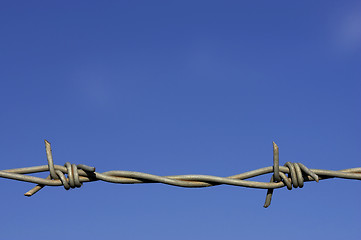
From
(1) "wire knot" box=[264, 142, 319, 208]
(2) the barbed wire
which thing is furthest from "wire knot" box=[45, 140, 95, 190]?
(1) "wire knot" box=[264, 142, 319, 208]

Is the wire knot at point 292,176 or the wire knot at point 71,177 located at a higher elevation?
the wire knot at point 71,177

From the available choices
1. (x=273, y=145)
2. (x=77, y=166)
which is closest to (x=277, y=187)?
(x=273, y=145)

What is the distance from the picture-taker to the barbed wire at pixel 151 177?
81.6 inches

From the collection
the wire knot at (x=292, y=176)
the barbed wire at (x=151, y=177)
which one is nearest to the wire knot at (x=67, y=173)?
the barbed wire at (x=151, y=177)

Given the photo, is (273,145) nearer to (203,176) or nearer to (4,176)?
(203,176)

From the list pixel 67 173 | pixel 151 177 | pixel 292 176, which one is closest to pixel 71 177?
pixel 67 173

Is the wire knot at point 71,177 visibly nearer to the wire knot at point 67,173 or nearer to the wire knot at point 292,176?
the wire knot at point 67,173

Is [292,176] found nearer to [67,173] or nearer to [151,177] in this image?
[151,177]

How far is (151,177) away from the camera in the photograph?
207cm

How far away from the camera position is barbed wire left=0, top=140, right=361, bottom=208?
2072 millimetres

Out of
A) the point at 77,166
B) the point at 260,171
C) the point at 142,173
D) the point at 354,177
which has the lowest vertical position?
the point at 354,177

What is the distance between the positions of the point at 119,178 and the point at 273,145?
2.76ft

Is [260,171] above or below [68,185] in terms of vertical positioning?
below

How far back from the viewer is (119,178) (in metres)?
2.10
